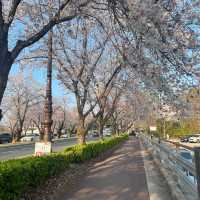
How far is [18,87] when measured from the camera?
7019 centimetres

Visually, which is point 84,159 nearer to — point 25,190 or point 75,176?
point 75,176

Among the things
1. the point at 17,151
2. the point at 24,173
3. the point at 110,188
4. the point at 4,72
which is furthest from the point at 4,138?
the point at 4,72

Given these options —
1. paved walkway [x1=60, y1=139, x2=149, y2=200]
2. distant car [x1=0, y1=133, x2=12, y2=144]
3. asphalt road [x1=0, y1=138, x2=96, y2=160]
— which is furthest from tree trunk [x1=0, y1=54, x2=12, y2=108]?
distant car [x1=0, y1=133, x2=12, y2=144]

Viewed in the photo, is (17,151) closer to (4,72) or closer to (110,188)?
(110,188)

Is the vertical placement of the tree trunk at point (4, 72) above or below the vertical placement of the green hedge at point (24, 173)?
above

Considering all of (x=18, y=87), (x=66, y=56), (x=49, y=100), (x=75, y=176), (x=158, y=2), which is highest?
(x=18, y=87)

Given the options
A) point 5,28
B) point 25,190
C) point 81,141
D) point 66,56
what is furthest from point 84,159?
point 5,28

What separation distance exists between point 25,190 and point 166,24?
4601mm

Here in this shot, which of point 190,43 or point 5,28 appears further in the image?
point 190,43

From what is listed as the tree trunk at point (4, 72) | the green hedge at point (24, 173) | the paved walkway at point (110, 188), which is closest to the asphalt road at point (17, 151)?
the paved walkway at point (110, 188)

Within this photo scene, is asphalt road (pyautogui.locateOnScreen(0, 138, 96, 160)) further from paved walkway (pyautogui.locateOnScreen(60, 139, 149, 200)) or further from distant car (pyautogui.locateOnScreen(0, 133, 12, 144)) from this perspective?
distant car (pyautogui.locateOnScreen(0, 133, 12, 144))

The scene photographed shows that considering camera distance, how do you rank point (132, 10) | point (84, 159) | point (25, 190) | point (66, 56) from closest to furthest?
point (132, 10), point (25, 190), point (84, 159), point (66, 56)

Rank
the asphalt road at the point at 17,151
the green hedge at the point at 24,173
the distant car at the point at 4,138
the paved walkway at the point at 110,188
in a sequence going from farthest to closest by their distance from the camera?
the distant car at the point at 4,138 → the asphalt road at the point at 17,151 → the paved walkway at the point at 110,188 → the green hedge at the point at 24,173

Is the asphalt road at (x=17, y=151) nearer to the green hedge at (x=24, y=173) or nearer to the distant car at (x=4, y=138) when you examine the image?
the distant car at (x=4, y=138)
